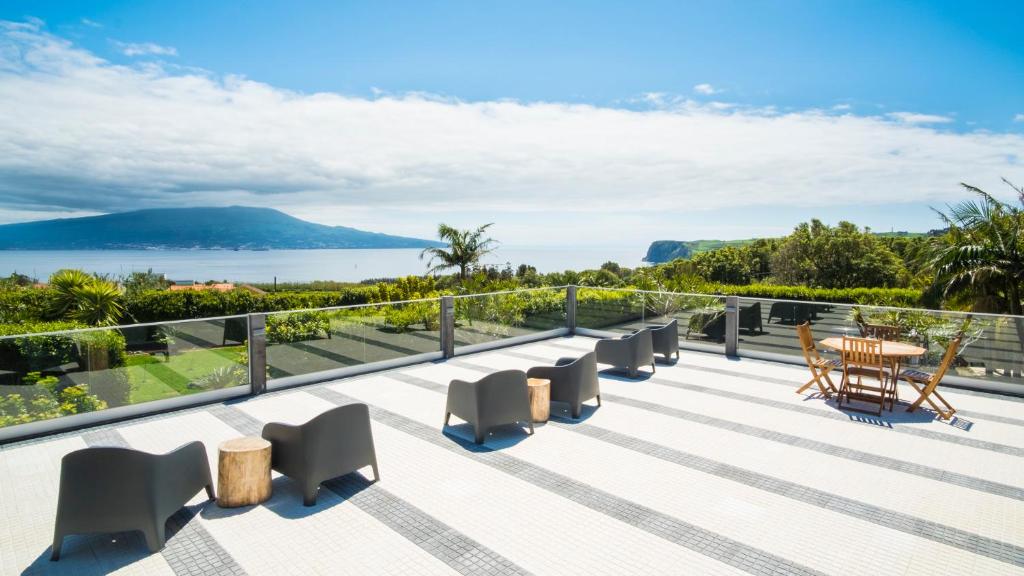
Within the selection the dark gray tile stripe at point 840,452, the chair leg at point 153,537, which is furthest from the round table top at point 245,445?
the dark gray tile stripe at point 840,452

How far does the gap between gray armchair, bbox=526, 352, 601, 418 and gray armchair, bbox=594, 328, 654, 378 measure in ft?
5.96

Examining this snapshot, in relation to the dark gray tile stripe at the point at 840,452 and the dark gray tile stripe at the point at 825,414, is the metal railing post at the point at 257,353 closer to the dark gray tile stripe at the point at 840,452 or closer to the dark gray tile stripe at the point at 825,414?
the dark gray tile stripe at the point at 825,414

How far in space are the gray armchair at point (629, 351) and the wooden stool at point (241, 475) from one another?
5535 millimetres

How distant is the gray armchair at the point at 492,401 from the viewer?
584 centimetres

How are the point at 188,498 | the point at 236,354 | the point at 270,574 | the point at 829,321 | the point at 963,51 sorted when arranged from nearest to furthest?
the point at 270,574 → the point at 188,498 → the point at 236,354 → the point at 829,321 → the point at 963,51

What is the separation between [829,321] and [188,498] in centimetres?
976

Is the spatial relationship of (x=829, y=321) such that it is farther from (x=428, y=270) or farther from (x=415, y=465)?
(x=428, y=270)

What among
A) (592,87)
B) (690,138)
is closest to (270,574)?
(592,87)

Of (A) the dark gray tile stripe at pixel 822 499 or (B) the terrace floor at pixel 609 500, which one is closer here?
(B) the terrace floor at pixel 609 500

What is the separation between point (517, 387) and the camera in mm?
6035

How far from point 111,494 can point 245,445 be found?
1006 millimetres

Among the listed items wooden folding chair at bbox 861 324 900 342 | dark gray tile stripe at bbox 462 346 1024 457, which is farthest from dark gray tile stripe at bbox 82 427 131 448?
wooden folding chair at bbox 861 324 900 342

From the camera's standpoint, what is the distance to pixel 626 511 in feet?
14.3

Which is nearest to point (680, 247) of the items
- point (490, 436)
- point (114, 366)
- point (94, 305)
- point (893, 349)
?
point (94, 305)
